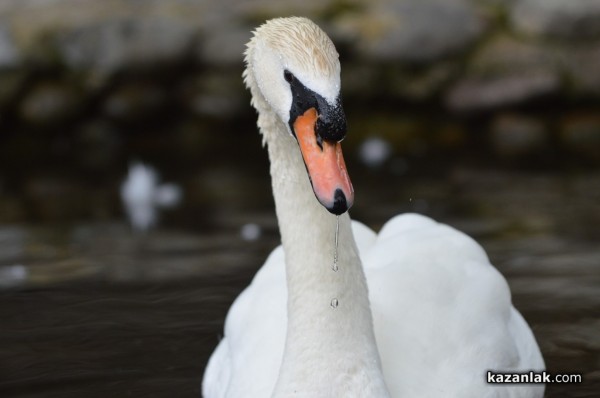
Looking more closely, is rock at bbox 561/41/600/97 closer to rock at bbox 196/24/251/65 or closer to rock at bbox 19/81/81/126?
rock at bbox 196/24/251/65

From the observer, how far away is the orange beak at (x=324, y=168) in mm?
2707

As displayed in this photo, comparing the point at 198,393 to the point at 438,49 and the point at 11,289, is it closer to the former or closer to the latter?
the point at 11,289

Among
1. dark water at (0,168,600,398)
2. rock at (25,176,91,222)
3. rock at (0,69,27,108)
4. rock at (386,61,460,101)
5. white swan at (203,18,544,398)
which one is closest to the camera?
white swan at (203,18,544,398)

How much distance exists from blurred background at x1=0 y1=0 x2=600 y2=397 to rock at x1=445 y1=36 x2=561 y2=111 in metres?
0.01

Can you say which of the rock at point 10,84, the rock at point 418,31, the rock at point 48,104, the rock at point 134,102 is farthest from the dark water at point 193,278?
the rock at point 10,84

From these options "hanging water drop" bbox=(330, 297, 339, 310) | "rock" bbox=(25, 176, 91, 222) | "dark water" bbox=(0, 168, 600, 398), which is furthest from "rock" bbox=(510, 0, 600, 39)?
"hanging water drop" bbox=(330, 297, 339, 310)

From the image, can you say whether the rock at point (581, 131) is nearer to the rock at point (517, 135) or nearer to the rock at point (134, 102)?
the rock at point (517, 135)

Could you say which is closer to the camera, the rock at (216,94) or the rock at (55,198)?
the rock at (55,198)

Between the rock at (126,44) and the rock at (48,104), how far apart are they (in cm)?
25

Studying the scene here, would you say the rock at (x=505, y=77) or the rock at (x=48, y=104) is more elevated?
the rock at (x=505, y=77)

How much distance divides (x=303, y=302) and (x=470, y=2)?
6993mm

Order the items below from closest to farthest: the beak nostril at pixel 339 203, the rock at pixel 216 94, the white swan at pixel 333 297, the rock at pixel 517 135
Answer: the beak nostril at pixel 339 203
the white swan at pixel 333 297
the rock at pixel 517 135
the rock at pixel 216 94

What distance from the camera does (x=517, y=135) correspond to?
364 inches

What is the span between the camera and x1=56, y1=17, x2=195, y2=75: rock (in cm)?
985
